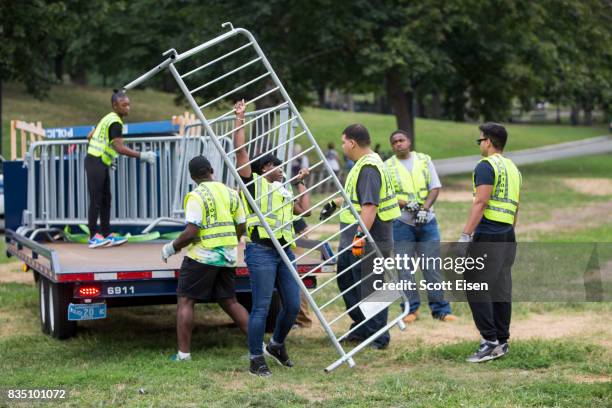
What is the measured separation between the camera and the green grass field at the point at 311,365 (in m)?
6.98

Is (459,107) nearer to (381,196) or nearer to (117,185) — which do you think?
(117,185)

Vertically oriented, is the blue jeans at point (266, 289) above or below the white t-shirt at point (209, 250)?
below

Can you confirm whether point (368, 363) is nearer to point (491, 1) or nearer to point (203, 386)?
point (203, 386)

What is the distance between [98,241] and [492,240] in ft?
14.1

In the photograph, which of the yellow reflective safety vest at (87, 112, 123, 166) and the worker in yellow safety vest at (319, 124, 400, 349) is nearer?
the worker in yellow safety vest at (319, 124, 400, 349)

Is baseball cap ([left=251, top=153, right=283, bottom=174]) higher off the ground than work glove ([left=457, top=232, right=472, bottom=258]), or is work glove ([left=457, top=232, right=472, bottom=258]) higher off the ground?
baseball cap ([left=251, top=153, right=283, bottom=174])

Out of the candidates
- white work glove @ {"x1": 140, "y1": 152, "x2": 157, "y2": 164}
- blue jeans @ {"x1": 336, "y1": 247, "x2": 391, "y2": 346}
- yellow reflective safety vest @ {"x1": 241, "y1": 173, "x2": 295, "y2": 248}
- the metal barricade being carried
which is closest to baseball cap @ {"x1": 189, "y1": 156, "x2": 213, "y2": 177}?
the metal barricade being carried

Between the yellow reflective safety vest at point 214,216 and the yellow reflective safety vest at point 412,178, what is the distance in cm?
266

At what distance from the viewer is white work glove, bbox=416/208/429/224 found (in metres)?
10.5

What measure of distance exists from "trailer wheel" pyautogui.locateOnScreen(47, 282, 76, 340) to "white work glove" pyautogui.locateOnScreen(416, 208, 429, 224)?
3.48 m

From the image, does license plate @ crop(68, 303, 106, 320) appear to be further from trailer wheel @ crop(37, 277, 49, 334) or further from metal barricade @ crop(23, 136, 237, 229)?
metal barricade @ crop(23, 136, 237, 229)

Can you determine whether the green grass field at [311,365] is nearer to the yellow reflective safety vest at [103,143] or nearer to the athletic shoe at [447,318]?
the athletic shoe at [447,318]

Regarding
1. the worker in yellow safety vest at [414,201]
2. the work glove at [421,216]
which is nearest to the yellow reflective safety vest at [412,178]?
the worker in yellow safety vest at [414,201]

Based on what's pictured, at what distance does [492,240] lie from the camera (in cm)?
830
